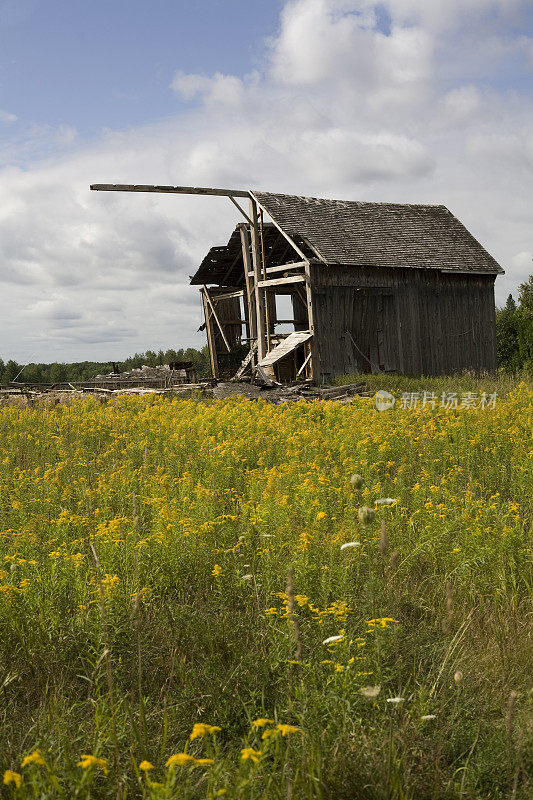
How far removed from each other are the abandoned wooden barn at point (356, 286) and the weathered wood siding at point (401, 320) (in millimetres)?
36

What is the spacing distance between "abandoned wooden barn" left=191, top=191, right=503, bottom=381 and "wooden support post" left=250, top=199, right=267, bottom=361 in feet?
0.12

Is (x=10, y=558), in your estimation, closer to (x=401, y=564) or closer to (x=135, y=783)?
(x=135, y=783)

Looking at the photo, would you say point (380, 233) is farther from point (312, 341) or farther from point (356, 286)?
point (312, 341)

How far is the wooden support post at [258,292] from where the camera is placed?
842 inches

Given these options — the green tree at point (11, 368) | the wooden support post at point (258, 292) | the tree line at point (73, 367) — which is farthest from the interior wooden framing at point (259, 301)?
the green tree at point (11, 368)

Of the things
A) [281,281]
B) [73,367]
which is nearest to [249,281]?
[281,281]

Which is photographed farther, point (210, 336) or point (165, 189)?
point (210, 336)

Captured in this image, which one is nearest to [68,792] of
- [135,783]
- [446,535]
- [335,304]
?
[135,783]

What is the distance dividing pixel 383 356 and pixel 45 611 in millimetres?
18880

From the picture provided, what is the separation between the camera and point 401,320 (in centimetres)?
2192

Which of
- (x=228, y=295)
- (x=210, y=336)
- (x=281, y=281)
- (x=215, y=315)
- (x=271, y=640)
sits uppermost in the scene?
A: (x=228, y=295)

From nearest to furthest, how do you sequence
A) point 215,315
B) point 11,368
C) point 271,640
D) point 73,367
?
1. point 271,640
2. point 215,315
3. point 11,368
4. point 73,367

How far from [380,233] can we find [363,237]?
1059 millimetres

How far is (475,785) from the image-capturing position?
248 cm
